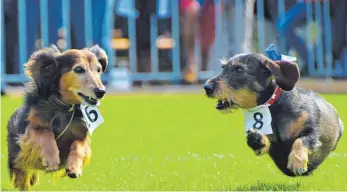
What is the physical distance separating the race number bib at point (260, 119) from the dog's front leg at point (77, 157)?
99 cm

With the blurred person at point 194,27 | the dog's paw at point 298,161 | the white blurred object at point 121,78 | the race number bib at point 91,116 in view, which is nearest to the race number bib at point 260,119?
the dog's paw at point 298,161

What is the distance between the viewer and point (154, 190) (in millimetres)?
6750

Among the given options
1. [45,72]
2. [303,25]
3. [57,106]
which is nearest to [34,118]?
[57,106]

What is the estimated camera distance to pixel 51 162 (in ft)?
20.1

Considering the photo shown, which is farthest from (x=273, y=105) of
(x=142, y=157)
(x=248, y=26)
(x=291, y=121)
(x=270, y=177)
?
(x=248, y=26)

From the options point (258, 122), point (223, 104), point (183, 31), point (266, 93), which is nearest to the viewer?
point (258, 122)

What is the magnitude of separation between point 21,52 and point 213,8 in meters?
2.92

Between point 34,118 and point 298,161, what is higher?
point 34,118

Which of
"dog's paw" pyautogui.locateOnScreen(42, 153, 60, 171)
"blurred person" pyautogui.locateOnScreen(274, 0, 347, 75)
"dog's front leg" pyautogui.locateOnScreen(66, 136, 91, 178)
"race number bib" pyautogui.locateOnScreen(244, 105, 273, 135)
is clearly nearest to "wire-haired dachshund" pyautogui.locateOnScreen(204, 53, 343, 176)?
"race number bib" pyautogui.locateOnScreen(244, 105, 273, 135)

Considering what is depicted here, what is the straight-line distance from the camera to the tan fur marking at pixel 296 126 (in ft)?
21.6

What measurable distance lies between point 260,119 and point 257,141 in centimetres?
17

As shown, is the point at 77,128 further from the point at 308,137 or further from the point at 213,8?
the point at 213,8

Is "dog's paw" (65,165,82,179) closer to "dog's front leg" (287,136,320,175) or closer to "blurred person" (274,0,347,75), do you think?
Result: "dog's front leg" (287,136,320,175)

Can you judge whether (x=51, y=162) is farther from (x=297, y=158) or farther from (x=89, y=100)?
(x=297, y=158)
